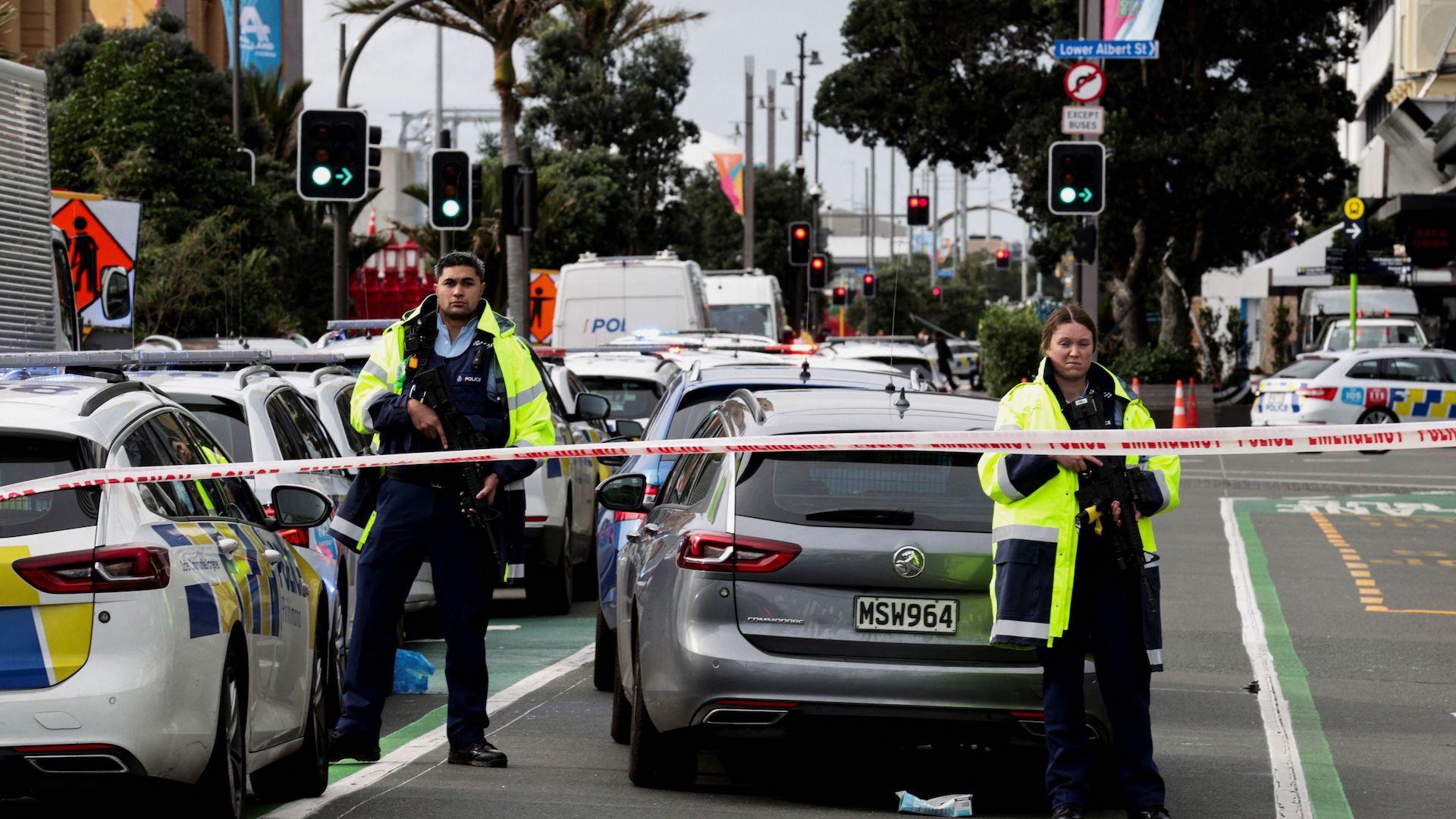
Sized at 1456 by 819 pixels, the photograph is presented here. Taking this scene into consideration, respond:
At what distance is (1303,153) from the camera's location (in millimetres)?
42281

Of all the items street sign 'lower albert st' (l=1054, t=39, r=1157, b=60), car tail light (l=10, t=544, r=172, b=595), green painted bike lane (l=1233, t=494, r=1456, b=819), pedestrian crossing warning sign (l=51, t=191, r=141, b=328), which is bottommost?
green painted bike lane (l=1233, t=494, r=1456, b=819)

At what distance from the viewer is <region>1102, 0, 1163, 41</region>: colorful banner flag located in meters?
25.5

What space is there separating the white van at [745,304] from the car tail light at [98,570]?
2988 centimetres

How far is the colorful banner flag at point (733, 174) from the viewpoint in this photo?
198 feet

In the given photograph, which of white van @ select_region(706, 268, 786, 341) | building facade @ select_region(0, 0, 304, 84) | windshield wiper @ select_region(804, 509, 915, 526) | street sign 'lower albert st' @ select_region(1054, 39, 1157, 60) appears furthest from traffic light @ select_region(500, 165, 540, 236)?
building facade @ select_region(0, 0, 304, 84)

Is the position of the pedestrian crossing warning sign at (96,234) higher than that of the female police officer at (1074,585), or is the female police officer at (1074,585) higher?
the pedestrian crossing warning sign at (96,234)

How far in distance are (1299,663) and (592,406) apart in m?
4.83

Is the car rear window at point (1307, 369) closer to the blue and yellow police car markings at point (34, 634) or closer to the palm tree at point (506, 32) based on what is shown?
the palm tree at point (506, 32)

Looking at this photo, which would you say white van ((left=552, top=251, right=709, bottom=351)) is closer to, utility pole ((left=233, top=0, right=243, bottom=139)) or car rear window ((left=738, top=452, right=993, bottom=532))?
utility pole ((left=233, top=0, right=243, bottom=139))

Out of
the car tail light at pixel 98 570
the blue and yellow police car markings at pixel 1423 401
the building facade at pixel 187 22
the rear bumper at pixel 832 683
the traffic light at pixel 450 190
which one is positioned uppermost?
the building facade at pixel 187 22

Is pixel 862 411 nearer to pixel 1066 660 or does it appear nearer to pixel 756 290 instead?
pixel 1066 660

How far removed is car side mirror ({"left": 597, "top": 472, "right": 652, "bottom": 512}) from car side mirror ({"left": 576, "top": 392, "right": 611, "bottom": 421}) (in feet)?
17.0

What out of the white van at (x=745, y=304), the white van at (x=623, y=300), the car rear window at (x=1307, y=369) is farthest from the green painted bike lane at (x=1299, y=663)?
the white van at (x=745, y=304)

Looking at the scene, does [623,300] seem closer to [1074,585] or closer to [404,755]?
[404,755]
